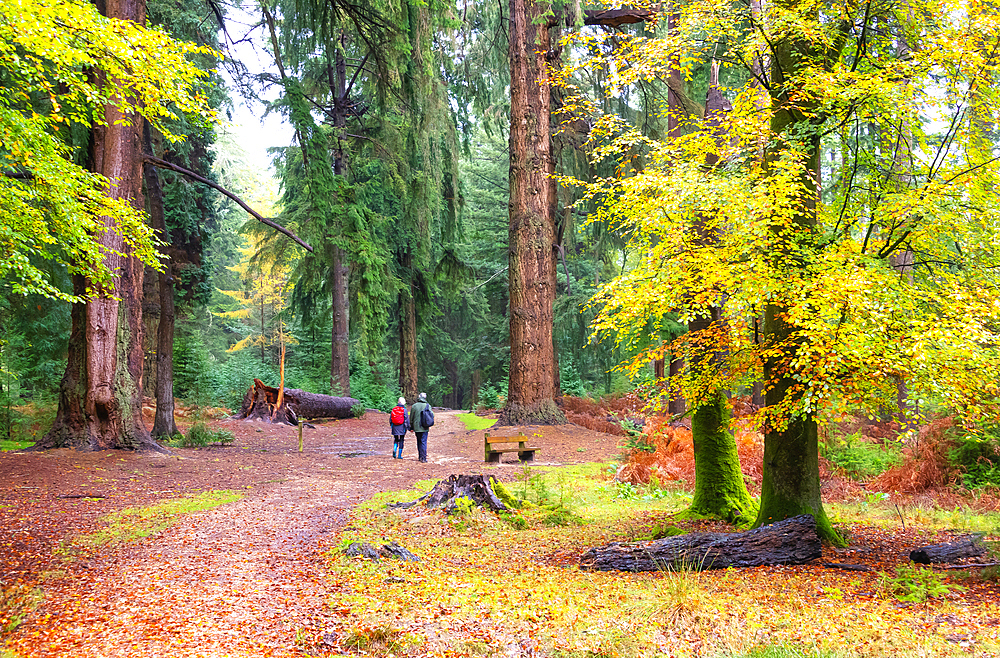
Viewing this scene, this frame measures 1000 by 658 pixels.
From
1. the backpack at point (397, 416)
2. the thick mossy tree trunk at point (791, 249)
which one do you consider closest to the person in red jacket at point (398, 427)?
the backpack at point (397, 416)

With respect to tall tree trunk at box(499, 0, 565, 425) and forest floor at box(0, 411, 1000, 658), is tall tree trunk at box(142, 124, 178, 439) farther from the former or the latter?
tall tree trunk at box(499, 0, 565, 425)

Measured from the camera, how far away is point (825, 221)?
5.67 meters

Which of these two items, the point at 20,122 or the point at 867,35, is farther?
the point at 867,35

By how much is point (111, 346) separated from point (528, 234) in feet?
31.3

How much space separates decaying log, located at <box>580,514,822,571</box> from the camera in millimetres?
5391

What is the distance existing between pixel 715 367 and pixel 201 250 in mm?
19045

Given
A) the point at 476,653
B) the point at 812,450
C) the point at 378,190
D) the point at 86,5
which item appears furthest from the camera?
the point at 378,190

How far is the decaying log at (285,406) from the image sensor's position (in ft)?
66.5

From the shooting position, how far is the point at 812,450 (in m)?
5.96

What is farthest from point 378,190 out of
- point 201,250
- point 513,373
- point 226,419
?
point 513,373

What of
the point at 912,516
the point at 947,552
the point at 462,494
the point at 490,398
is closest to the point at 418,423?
the point at 462,494

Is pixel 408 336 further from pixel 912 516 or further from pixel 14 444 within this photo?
pixel 912 516

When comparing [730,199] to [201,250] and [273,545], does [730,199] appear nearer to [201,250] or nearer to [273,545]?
[273,545]

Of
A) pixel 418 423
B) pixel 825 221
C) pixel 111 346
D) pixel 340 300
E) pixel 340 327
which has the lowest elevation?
pixel 418 423
